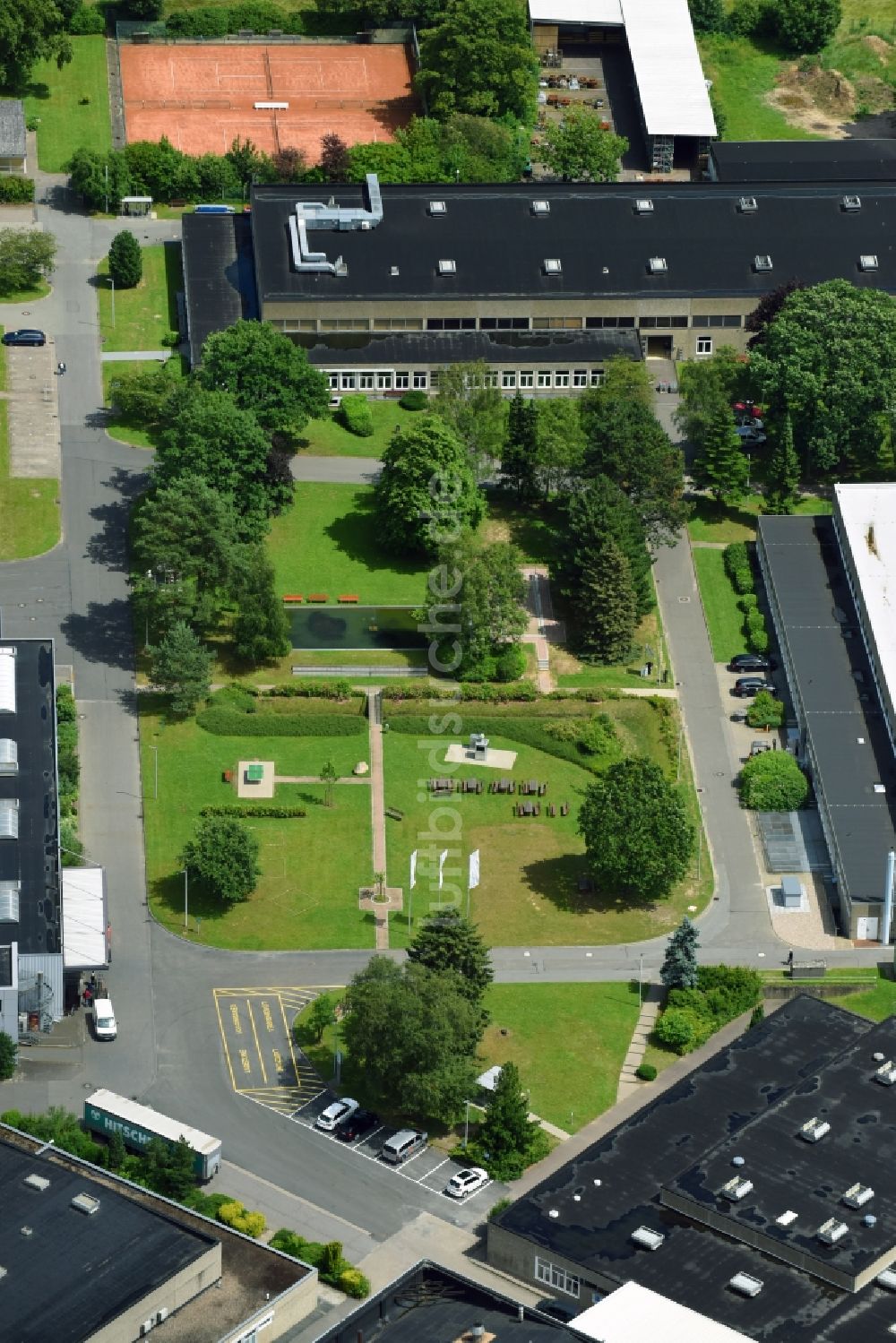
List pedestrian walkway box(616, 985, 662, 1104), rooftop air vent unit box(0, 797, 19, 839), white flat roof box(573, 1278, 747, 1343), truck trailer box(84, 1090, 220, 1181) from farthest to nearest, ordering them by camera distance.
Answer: rooftop air vent unit box(0, 797, 19, 839) → pedestrian walkway box(616, 985, 662, 1104) → truck trailer box(84, 1090, 220, 1181) → white flat roof box(573, 1278, 747, 1343)

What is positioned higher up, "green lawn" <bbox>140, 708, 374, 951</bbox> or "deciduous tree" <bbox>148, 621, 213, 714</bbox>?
"deciduous tree" <bbox>148, 621, 213, 714</bbox>

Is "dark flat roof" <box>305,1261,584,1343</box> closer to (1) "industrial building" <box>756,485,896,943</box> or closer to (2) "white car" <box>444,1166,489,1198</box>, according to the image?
(2) "white car" <box>444,1166,489,1198</box>

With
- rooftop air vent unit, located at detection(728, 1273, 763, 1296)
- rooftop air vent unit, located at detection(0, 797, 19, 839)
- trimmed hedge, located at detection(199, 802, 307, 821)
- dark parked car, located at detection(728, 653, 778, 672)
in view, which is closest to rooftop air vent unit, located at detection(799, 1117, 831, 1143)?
rooftop air vent unit, located at detection(728, 1273, 763, 1296)

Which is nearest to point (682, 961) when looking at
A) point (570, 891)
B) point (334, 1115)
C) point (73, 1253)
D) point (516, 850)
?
point (570, 891)

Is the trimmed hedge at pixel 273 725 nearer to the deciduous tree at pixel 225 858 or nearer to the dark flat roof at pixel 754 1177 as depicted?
the deciduous tree at pixel 225 858

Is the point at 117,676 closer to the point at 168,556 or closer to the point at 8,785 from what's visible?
the point at 168,556

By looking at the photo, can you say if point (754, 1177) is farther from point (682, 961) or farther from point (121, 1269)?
point (121, 1269)

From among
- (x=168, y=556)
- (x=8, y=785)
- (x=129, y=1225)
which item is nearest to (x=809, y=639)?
(x=168, y=556)
